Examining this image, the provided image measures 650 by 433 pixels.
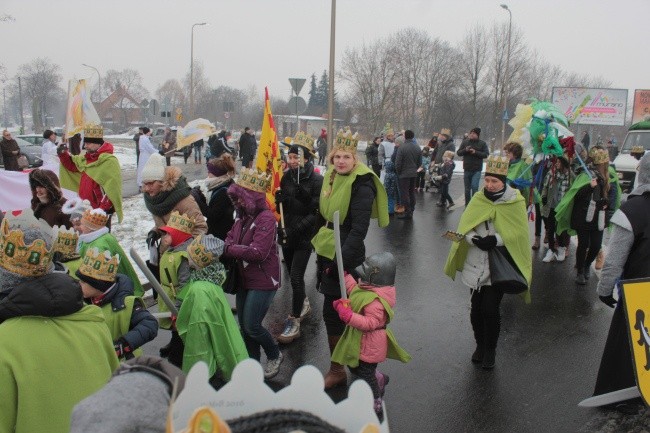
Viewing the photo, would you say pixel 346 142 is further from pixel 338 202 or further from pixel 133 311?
pixel 133 311

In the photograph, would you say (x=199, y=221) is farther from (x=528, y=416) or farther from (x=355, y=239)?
(x=528, y=416)

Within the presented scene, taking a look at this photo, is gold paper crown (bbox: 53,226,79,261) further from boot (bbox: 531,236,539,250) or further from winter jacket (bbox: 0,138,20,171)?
winter jacket (bbox: 0,138,20,171)

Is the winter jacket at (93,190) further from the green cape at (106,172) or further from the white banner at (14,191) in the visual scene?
the white banner at (14,191)

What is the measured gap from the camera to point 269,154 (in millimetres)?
6594

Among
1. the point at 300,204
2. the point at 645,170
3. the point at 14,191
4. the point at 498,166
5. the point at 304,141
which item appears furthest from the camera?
the point at 14,191

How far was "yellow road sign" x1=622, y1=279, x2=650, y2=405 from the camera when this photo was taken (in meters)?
3.92

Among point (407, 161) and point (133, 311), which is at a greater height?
point (407, 161)

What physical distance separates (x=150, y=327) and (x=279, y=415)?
241 centimetres

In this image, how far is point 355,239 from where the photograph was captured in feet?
15.3

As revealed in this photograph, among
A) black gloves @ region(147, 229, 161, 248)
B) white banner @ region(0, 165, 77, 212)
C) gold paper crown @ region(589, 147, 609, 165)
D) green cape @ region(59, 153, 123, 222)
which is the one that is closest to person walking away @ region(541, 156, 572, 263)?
gold paper crown @ region(589, 147, 609, 165)

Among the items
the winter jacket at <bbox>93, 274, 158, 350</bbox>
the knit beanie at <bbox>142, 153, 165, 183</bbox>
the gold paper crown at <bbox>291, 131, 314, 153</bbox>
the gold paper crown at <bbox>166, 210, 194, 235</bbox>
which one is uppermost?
the gold paper crown at <bbox>291, 131, 314, 153</bbox>

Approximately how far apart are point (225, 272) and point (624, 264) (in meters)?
3.18

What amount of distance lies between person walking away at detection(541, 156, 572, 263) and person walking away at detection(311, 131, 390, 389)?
4508 mm

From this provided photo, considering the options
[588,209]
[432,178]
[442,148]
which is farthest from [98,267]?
[432,178]
